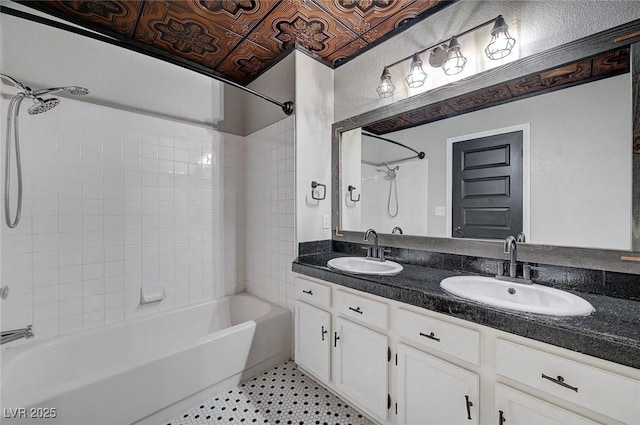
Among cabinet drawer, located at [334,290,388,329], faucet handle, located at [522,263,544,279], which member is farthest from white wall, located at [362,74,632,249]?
cabinet drawer, located at [334,290,388,329]

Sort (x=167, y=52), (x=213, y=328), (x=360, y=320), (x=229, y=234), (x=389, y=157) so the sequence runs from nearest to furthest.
Answer: (x=360, y=320)
(x=389, y=157)
(x=167, y=52)
(x=213, y=328)
(x=229, y=234)

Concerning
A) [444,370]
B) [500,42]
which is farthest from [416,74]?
[444,370]

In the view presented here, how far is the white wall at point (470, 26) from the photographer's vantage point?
1.22m

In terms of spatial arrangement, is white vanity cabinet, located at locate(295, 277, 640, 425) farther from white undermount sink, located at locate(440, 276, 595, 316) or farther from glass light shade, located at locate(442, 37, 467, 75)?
glass light shade, located at locate(442, 37, 467, 75)

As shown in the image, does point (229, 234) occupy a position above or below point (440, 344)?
above

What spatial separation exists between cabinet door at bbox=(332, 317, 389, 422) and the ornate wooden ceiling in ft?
6.51

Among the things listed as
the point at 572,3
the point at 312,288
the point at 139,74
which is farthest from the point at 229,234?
the point at 572,3

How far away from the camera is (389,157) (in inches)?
80.5

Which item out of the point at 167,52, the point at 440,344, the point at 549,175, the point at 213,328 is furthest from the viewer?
the point at 213,328

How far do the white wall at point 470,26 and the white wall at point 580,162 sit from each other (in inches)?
10.4

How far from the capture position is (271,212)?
2389 millimetres

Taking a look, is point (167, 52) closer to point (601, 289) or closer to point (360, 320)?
point (360, 320)

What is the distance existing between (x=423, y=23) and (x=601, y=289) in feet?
5.87

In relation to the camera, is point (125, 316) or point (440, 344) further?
point (125, 316)
